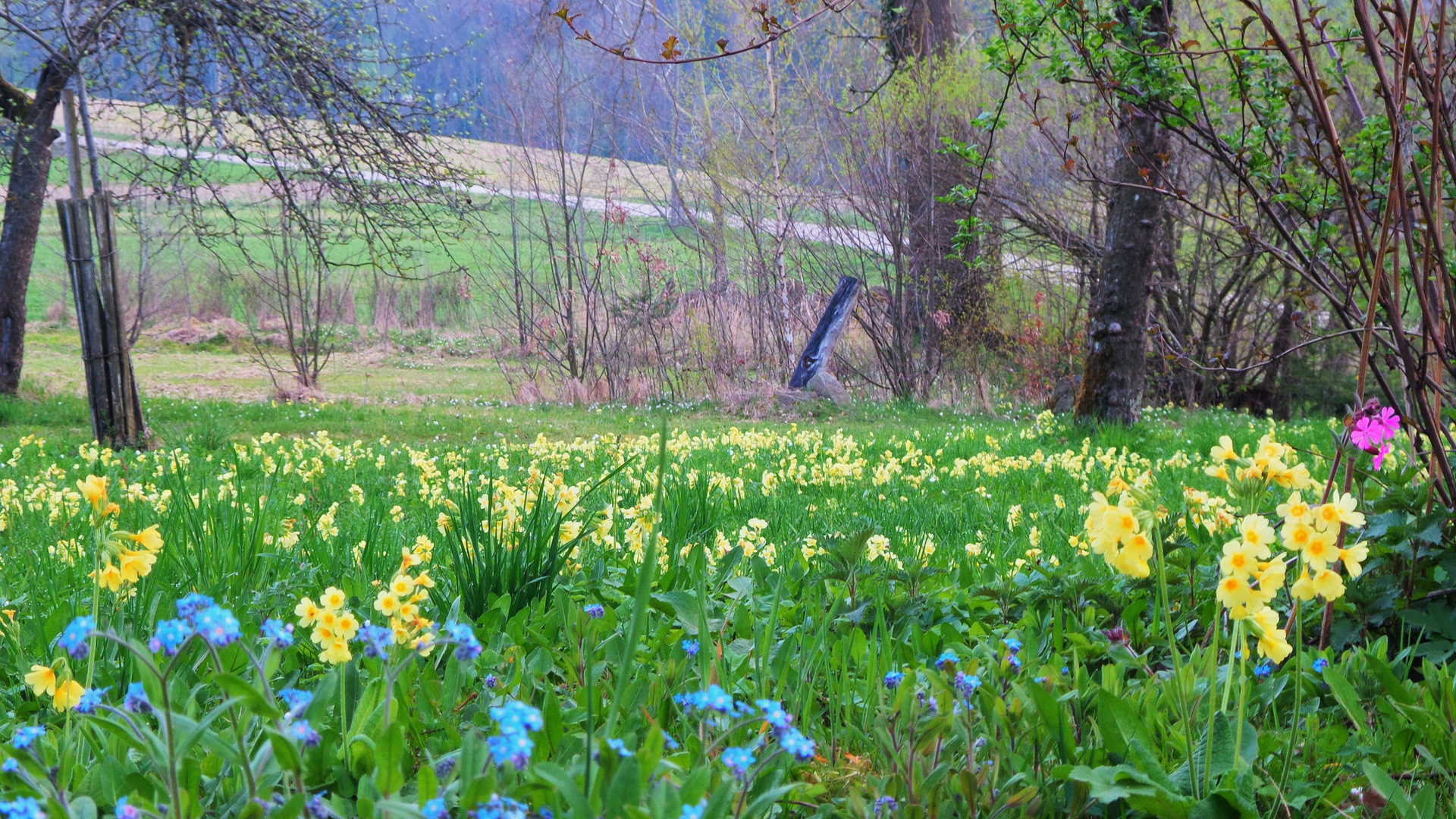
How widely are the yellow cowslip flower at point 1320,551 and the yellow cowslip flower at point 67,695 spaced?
1.54 m

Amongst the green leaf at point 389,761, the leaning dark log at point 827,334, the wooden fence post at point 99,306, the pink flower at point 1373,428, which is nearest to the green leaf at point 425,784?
the green leaf at point 389,761

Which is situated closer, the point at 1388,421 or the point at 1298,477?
the point at 1298,477

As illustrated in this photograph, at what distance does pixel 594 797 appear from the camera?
0.94 meters

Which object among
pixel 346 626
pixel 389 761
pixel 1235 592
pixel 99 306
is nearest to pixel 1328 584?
pixel 1235 592

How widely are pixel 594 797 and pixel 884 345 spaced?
12.8 metres

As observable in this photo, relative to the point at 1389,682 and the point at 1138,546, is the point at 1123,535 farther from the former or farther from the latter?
the point at 1389,682

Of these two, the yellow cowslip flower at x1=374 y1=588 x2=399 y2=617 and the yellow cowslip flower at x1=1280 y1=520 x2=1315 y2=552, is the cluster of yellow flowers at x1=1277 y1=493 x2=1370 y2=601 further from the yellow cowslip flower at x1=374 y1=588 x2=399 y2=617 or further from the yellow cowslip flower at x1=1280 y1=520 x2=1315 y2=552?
the yellow cowslip flower at x1=374 y1=588 x2=399 y2=617

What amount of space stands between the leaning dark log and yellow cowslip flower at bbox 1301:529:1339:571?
11.0 meters

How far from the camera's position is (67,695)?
120 cm

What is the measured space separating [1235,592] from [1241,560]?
0.04 meters

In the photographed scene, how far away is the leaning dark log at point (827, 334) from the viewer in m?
12.2

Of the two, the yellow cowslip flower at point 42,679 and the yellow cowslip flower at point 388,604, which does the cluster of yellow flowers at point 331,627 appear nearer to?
the yellow cowslip flower at point 388,604

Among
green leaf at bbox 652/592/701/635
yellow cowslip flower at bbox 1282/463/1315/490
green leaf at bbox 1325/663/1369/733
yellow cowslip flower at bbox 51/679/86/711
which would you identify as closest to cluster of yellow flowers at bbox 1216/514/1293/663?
yellow cowslip flower at bbox 1282/463/1315/490

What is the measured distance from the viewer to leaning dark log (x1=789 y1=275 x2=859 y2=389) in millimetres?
12219
